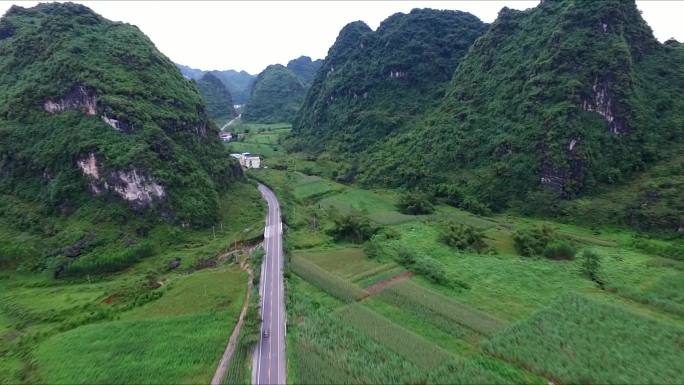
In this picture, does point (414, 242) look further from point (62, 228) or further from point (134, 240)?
point (62, 228)

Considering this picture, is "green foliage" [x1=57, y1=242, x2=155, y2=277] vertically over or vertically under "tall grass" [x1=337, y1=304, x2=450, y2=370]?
over

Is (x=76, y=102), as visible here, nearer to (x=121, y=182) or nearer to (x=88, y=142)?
(x=88, y=142)

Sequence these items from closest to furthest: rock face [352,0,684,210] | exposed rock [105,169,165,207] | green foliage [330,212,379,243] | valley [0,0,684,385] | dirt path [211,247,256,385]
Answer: dirt path [211,247,256,385] < valley [0,0,684,385] < exposed rock [105,169,165,207] < green foliage [330,212,379,243] < rock face [352,0,684,210]

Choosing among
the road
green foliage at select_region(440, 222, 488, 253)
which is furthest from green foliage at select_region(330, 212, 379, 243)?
green foliage at select_region(440, 222, 488, 253)

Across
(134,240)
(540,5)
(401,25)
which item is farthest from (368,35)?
(134,240)

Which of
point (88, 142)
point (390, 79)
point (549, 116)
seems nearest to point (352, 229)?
point (88, 142)

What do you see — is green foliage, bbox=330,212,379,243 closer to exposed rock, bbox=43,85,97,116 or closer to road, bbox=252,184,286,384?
road, bbox=252,184,286,384
